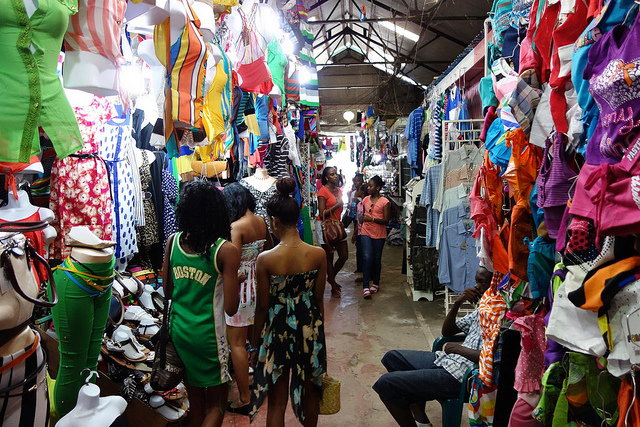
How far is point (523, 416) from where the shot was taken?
1.97 meters

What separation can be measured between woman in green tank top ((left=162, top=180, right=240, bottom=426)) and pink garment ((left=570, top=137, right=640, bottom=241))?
1713 mm

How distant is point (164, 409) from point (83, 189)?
57.1 inches

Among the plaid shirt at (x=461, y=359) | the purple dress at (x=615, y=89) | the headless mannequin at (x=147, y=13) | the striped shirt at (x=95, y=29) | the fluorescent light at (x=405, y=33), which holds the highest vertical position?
the fluorescent light at (x=405, y=33)

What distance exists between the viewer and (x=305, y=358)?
2.81 metres

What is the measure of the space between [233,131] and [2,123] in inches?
115

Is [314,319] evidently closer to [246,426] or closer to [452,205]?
[246,426]

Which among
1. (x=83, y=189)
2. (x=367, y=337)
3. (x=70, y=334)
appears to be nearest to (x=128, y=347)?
(x=70, y=334)

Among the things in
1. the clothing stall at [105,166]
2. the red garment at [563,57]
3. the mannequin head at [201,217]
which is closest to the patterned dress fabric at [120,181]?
the clothing stall at [105,166]

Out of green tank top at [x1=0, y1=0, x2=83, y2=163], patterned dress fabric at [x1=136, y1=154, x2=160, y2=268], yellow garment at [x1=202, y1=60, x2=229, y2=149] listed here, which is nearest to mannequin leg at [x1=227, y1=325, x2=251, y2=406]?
patterned dress fabric at [x1=136, y1=154, x2=160, y2=268]

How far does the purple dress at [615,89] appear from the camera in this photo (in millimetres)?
1329

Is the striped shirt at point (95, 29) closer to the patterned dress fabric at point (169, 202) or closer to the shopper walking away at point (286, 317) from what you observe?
the shopper walking away at point (286, 317)

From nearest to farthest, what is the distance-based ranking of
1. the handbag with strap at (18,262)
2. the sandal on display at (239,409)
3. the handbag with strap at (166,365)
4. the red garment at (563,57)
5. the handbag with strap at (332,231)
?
1. the handbag with strap at (18,262)
2. the red garment at (563,57)
3. the handbag with strap at (166,365)
4. the sandal on display at (239,409)
5. the handbag with strap at (332,231)

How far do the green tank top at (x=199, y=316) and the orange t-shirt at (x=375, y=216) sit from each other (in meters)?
4.43

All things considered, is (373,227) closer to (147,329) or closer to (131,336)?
(147,329)
